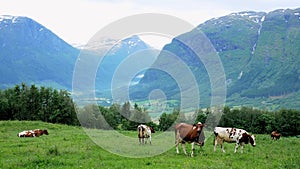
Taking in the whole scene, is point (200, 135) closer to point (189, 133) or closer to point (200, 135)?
point (200, 135)

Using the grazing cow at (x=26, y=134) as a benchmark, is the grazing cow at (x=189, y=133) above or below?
above

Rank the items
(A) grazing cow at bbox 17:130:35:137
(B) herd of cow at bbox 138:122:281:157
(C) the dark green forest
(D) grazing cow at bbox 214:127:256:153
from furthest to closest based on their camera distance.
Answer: (C) the dark green forest < (A) grazing cow at bbox 17:130:35:137 < (D) grazing cow at bbox 214:127:256:153 < (B) herd of cow at bbox 138:122:281:157

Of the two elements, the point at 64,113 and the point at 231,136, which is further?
the point at 64,113

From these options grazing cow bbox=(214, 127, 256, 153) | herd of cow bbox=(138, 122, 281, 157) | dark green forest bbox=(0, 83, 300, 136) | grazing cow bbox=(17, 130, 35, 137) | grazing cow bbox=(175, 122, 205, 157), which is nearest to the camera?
grazing cow bbox=(175, 122, 205, 157)

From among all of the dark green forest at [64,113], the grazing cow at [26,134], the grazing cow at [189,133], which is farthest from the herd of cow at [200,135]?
the dark green forest at [64,113]

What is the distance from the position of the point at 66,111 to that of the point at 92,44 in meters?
55.7

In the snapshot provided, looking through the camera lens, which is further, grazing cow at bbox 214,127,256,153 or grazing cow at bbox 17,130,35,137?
grazing cow at bbox 17,130,35,137

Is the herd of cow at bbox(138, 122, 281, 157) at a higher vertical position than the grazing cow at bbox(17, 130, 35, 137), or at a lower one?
higher

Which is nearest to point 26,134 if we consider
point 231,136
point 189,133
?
point 189,133

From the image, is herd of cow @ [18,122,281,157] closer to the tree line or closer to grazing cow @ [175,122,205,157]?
grazing cow @ [175,122,205,157]

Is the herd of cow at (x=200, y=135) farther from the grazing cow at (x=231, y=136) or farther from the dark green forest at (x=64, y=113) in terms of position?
the dark green forest at (x=64, y=113)

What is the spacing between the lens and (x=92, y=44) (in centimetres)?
2498

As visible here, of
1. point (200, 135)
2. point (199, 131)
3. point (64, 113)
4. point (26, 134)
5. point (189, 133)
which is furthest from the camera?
point (64, 113)

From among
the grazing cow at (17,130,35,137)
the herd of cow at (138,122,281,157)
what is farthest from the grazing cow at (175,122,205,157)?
the grazing cow at (17,130,35,137)
